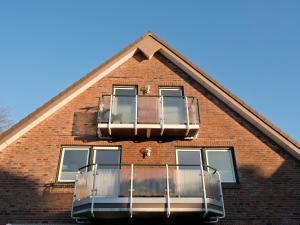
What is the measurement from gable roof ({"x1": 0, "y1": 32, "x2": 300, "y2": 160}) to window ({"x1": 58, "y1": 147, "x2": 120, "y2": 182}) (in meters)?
1.66

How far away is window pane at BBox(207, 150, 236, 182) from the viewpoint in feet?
37.2

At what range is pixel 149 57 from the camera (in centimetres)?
1412

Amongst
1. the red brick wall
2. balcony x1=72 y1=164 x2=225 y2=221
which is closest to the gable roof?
the red brick wall

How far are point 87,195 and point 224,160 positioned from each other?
4.91m

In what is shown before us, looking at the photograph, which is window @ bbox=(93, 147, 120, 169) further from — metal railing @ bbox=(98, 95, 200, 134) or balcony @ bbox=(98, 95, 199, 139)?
metal railing @ bbox=(98, 95, 200, 134)

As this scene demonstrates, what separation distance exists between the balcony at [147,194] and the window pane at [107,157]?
1439mm

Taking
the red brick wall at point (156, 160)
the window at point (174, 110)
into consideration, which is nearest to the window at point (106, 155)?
the red brick wall at point (156, 160)

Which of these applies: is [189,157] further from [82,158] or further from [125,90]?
[125,90]

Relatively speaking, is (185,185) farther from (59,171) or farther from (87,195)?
(59,171)

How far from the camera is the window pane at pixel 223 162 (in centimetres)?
1135

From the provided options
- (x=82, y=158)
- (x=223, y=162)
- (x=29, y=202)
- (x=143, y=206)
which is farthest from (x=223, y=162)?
(x=29, y=202)

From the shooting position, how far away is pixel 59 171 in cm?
1105

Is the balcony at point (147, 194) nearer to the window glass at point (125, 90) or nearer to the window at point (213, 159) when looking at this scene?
the window at point (213, 159)

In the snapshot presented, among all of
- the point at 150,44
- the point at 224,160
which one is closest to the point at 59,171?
the point at 224,160
